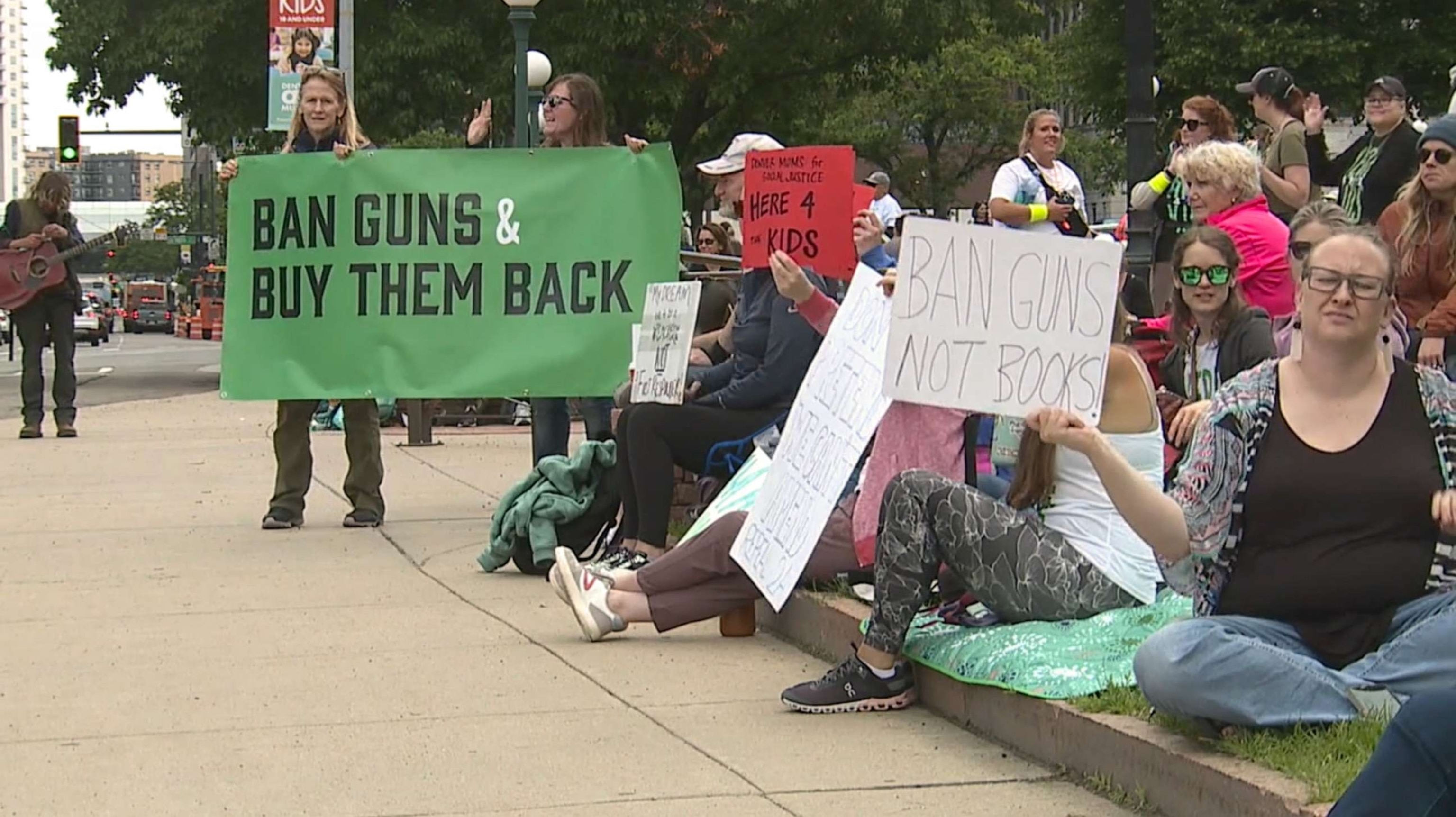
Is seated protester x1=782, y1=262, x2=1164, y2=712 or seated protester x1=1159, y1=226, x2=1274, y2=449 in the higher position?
seated protester x1=1159, y1=226, x2=1274, y2=449

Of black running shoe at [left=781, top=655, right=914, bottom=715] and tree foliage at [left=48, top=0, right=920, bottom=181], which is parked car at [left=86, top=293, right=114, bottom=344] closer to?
tree foliage at [left=48, top=0, right=920, bottom=181]

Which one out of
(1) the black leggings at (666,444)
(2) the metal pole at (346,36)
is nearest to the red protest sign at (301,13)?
(2) the metal pole at (346,36)

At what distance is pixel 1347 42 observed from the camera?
139 feet

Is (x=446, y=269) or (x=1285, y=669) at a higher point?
(x=446, y=269)

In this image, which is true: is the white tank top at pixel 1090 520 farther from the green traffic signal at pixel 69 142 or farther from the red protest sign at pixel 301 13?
the green traffic signal at pixel 69 142

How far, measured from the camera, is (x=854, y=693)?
620cm

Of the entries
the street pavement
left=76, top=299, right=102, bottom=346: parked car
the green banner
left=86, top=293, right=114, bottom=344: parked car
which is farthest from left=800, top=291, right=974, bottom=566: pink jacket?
left=86, top=293, right=114, bottom=344: parked car

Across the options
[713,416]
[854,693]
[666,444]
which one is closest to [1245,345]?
[854,693]

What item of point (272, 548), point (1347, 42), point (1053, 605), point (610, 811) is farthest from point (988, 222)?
point (1347, 42)

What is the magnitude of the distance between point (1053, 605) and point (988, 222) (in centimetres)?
659

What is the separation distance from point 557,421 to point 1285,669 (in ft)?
22.0

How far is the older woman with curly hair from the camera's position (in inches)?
304

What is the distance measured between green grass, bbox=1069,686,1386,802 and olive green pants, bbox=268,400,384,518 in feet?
21.4

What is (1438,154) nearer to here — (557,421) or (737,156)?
(737,156)
